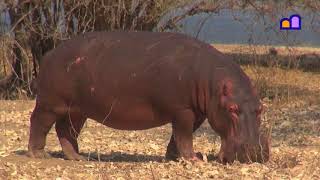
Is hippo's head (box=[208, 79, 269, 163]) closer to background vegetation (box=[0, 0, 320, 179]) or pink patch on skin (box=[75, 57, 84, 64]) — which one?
background vegetation (box=[0, 0, 320, 179])

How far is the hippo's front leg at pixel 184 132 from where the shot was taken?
5.23m

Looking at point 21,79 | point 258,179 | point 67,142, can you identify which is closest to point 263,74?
point 21,79

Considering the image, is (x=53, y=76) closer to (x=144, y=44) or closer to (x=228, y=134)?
(x=144, y=44)

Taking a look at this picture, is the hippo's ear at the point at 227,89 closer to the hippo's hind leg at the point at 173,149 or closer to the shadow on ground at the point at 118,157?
the hippo's hind leg at the point at 173,149

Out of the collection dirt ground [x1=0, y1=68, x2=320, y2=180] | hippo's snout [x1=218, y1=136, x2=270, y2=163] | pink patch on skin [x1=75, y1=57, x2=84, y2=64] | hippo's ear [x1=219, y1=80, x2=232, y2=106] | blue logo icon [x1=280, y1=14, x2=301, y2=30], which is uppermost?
pink patch on skin [x1=75, y1=57, x2=84, y2=64]

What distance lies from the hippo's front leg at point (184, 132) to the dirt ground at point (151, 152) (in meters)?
0.13

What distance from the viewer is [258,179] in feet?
15.5

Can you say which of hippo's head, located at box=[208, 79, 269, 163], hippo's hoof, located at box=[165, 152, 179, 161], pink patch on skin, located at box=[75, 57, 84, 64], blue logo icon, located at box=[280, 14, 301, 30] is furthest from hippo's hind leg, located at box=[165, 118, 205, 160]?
blue logo icon, located at box=[280, 14, 301, 30]

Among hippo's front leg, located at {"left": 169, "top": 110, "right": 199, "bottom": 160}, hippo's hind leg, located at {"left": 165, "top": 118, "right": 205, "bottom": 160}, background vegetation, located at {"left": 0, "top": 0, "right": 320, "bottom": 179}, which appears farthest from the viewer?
hippo's hind leg, located at {"left": 165, "top": 118, "right": 205, "bottom": 160}

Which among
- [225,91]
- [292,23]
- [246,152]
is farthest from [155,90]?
[292,23]

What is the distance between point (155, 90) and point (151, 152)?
1459 mm

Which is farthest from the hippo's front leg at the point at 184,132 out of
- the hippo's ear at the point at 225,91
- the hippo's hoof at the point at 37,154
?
the hippo's hoof at the point at 37,154

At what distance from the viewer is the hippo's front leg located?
206 inches

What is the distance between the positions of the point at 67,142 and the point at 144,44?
116 centimetres
